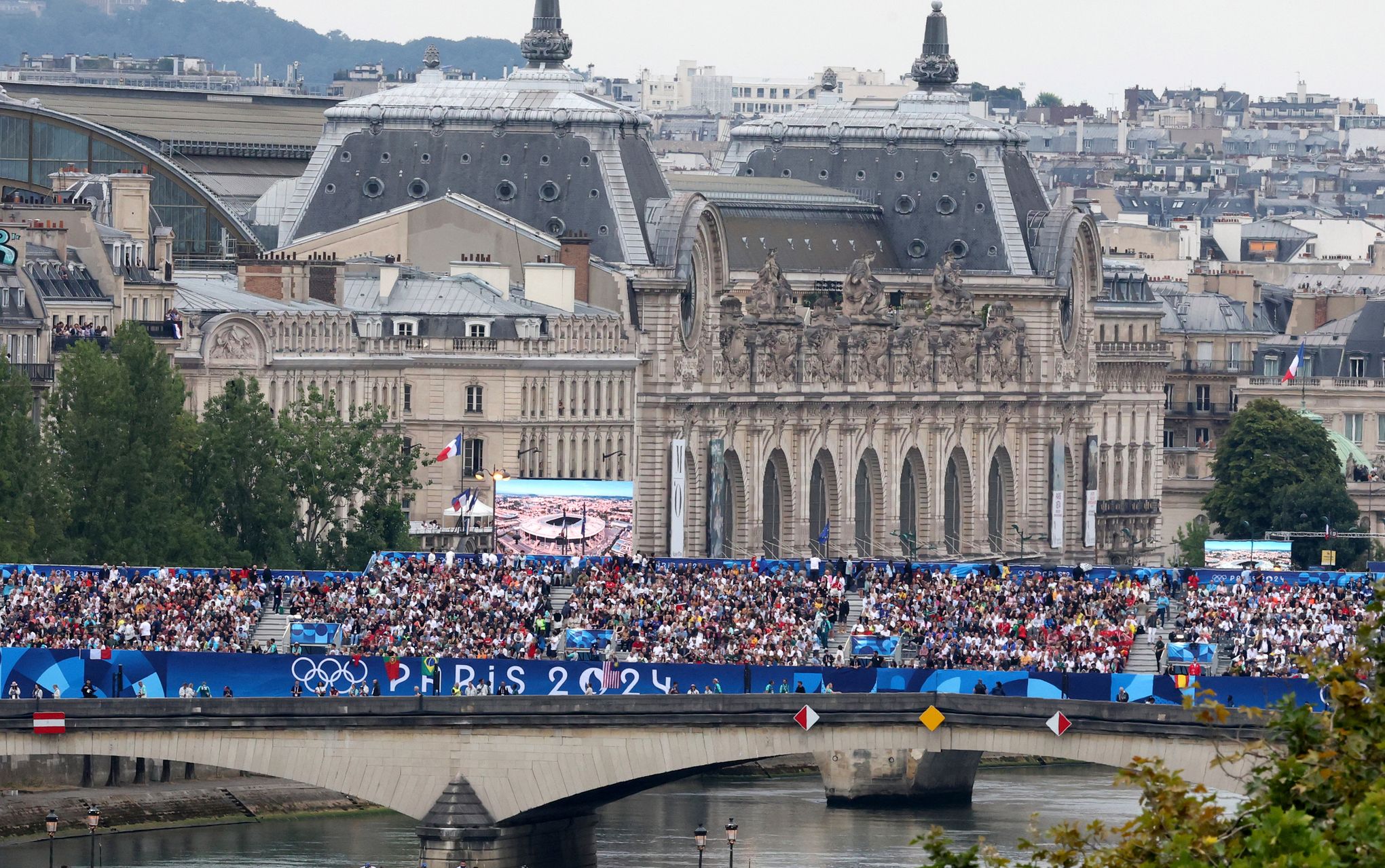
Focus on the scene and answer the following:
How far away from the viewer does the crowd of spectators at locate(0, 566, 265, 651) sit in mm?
97750

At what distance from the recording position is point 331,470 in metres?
129

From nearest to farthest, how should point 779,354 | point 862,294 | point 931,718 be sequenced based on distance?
point 931,718
point 779,354
point 862,294

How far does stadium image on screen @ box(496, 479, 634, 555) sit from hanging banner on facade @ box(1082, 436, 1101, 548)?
157ft

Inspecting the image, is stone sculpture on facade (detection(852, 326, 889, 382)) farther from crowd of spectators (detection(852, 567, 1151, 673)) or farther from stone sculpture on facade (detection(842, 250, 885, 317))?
crowd of spectators (detection(852, 567, 1151, 673))

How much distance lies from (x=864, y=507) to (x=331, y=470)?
159ft

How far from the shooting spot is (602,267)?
165375 mm

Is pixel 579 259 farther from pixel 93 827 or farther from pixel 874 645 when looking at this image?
pixel 93 827

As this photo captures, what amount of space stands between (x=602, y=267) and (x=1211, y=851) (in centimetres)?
12068

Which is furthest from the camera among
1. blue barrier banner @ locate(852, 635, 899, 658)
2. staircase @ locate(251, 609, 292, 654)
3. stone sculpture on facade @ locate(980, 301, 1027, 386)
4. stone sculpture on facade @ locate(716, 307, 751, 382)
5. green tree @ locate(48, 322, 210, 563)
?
stone sculpture on facade @ locate(980, 301, 1027, 386)

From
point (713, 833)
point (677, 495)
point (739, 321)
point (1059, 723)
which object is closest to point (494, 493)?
point (677, 495)

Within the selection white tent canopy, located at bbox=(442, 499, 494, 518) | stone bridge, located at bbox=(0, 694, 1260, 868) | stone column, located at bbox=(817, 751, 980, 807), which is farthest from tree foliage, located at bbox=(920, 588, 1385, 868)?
white tent canopy, located at bbox=(442, 499, 494, 518)

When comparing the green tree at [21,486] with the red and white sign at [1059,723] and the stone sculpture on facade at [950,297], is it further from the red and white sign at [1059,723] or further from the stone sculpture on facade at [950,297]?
the stone sculpture on facade at [950,297]

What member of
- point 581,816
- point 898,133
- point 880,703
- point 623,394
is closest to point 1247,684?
point 880,703

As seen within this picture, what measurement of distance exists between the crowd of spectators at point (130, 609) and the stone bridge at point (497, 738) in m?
3.48
